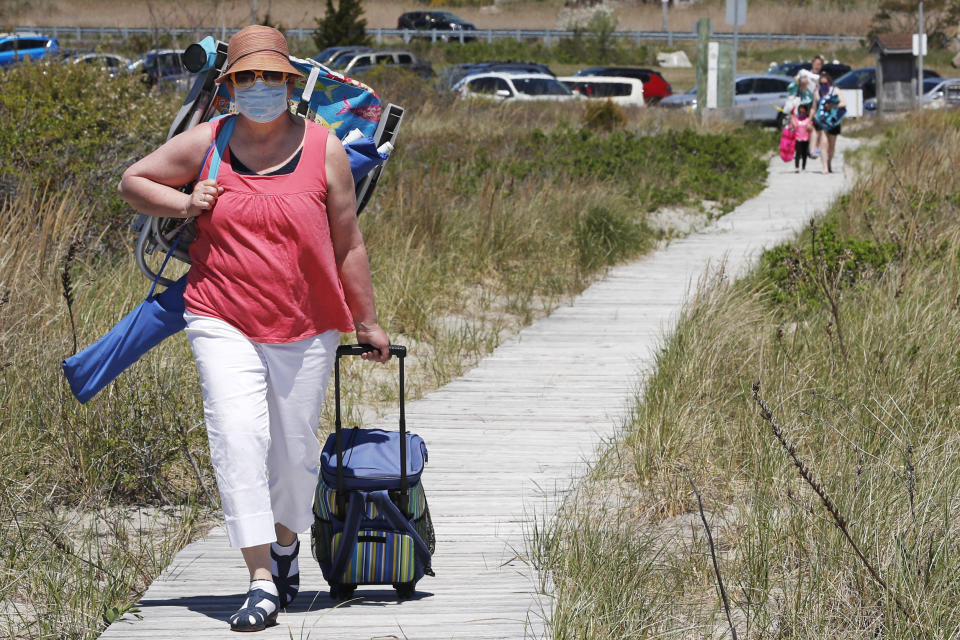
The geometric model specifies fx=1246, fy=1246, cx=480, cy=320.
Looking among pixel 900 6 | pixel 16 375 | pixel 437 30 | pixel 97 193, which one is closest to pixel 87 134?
pixel 97 193

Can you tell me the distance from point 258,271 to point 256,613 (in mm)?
967

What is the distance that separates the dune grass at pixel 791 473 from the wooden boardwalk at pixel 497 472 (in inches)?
8.1

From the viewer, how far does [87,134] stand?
30.3 ft

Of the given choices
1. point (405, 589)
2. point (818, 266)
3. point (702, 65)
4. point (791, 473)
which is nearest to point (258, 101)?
point (405, 589)

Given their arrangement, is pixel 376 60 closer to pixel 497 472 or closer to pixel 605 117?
pixel 605 117

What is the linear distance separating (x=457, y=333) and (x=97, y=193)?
9.70 feet

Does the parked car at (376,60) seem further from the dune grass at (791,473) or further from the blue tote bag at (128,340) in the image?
the blue tote bag at (128,340)

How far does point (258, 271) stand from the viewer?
138 inches

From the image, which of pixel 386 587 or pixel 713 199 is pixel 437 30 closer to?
pixel 713 199

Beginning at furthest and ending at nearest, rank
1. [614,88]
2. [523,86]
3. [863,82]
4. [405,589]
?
1. [863,82]
2. [614,88]
3. [523,86]
4. [405,589]

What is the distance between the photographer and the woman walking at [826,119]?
17438mm

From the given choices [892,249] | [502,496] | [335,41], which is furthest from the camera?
[335,41]

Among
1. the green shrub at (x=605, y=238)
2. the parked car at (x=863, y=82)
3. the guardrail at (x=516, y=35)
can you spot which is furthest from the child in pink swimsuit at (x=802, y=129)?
the guardrail at (x=516, y=35)

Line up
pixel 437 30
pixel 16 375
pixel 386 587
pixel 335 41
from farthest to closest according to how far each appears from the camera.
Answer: pixel 437 30 → pixel 335 41 → pixel 16 375 → pixel 386 587
